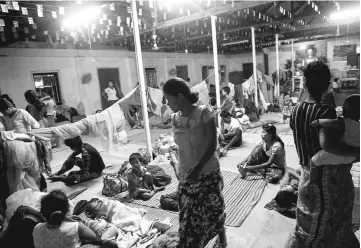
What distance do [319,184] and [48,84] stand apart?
364 inches

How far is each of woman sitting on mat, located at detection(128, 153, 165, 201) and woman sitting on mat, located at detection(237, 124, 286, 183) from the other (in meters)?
1.35

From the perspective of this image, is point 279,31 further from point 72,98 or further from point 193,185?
point 193,185

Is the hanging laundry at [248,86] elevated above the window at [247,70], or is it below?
below

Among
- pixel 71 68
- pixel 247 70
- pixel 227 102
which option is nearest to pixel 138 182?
pixel 227 102

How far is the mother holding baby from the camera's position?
4.69 ft

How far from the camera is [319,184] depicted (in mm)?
1465

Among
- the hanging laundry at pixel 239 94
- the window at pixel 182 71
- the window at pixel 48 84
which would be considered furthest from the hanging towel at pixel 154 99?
the window at pixel 182 71

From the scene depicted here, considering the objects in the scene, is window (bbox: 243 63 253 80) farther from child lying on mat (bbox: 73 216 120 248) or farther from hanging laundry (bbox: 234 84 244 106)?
child lying on mat (bbox: 73 216 120 248)

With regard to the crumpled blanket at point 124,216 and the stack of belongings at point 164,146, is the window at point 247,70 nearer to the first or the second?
the stack of belongings at point 164,146

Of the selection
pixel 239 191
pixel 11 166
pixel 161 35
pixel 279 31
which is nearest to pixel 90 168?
pixel 11 166

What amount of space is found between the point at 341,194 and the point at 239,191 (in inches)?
79.9

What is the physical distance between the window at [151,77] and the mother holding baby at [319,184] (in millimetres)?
11137

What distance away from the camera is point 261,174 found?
3.81 m

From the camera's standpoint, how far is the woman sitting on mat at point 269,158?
3.57 m
